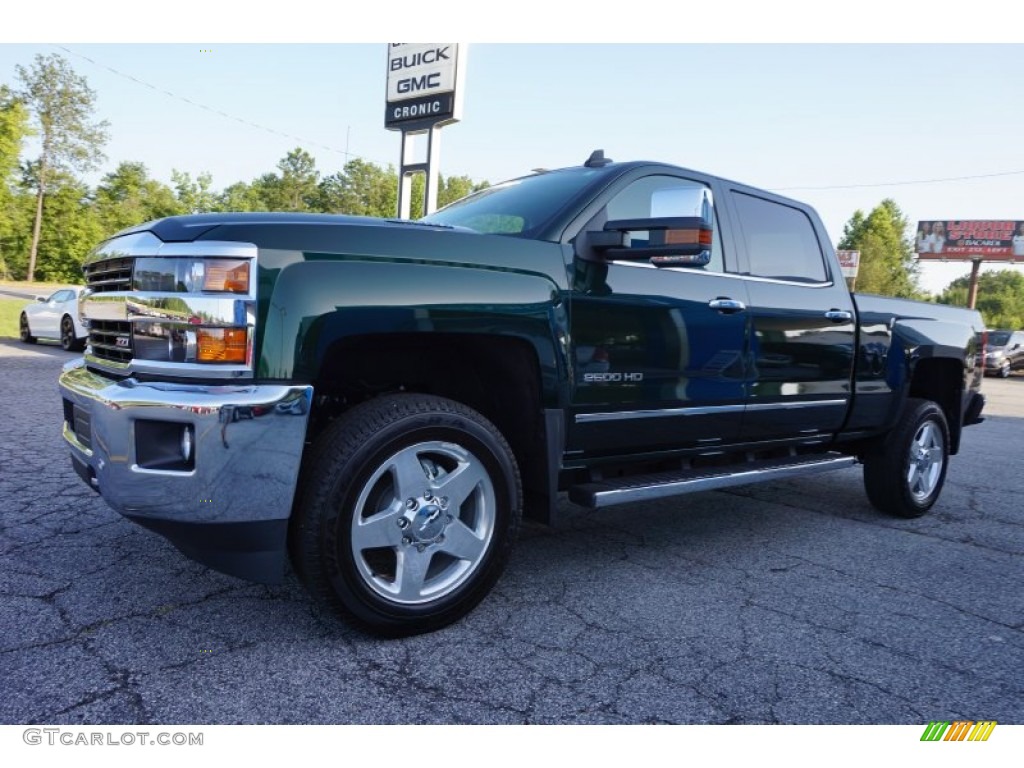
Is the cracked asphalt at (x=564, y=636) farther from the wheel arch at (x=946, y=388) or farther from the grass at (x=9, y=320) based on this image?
the grass at (x=9, y=320)

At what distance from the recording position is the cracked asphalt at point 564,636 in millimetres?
2141

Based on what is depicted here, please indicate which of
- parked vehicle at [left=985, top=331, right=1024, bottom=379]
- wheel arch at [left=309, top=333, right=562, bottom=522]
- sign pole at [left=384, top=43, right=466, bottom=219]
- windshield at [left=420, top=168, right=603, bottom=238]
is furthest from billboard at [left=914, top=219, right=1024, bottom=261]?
wheel arch at [left=309, top=333, right=562, bottom=522]

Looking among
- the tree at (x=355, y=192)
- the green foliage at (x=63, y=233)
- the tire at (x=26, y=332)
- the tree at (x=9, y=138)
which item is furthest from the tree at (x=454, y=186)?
the tire at (x=26, y=332)

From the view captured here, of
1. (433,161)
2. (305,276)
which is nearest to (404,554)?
(305,276)

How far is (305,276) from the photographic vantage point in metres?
2.28

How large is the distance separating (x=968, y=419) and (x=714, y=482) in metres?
3.26

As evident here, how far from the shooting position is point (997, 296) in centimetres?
10531

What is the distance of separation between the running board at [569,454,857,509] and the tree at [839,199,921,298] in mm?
56362

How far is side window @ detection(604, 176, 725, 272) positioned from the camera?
116 inches

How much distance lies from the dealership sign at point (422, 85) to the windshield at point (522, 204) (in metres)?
10.4

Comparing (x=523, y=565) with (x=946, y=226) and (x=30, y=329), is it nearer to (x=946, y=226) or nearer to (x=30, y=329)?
(x=30, y=329)

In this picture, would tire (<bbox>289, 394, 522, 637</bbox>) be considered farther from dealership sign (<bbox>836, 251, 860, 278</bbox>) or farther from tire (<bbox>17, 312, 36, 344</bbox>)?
dealership sign (<bbox>836, 251, 860, 278</bbox>)
